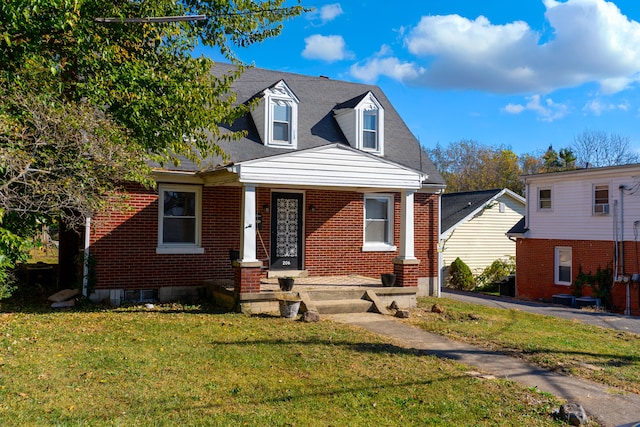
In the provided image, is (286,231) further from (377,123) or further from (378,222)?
(377,123)

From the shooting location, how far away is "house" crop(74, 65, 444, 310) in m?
12.2

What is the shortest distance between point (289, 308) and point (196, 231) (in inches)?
161

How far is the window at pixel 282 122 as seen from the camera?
15.0 meters

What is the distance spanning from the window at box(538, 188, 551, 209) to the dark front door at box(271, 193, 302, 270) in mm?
13191

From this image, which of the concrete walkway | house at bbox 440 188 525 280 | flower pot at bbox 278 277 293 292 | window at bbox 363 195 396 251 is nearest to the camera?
the concrete walkway

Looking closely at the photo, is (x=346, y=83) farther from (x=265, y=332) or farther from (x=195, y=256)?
(x=265, y=332)

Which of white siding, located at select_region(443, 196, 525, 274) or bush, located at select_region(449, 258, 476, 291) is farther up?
white siding, located at select_region(443, 196, 525, 274)

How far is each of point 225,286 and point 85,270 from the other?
3.24 m

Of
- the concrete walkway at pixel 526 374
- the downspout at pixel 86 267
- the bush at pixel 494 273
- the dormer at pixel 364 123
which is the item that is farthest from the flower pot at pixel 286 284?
the bush at pixel 494 273

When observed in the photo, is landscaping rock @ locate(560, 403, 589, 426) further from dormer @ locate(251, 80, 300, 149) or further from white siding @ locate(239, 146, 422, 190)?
dormer @ locate(251, 80, 300, 149)

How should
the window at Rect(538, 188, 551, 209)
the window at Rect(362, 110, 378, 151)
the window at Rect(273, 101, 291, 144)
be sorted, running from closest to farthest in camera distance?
1. the window at Rect(273, 101, 291, 144)
2. the window at Rect(362, 110, 378, 151)
3. the window at Rect(538, 188, 551, 209)

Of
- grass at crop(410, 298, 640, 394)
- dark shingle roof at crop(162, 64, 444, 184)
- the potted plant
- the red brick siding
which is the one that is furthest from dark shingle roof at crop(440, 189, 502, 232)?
the potted plant

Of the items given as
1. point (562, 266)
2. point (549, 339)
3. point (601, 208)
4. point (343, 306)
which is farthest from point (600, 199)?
point (343, 306)

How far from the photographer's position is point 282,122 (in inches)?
594
